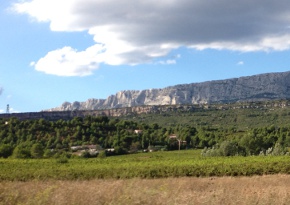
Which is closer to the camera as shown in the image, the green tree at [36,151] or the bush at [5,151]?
the bush at [5,151]

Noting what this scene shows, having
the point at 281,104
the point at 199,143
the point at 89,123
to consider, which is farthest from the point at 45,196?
the point at 281,104

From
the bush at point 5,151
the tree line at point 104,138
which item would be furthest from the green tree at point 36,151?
the bush at point 5,151

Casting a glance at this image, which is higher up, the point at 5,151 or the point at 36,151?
the point at 5,151

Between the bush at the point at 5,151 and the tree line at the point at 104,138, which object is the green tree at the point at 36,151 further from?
the bush at the point at 5,151

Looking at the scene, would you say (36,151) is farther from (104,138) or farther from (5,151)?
(104,138)

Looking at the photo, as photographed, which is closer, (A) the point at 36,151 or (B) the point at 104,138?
(A) the point at 36,151

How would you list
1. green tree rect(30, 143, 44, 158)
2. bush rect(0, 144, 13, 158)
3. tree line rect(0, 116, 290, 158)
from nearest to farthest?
bush rect(0, 144, 13, 158) → green tree rect(30, 143, 44, 158) → tree line rect(0, 116, 290, 158)

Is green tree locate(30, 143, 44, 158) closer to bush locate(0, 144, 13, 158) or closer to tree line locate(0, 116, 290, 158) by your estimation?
tree line locate(0, 116, 290, 158)

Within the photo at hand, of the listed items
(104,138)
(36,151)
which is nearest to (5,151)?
(36,151)

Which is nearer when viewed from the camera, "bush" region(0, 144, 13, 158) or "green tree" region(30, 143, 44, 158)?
"bush" region(0, 144, 13, 158)

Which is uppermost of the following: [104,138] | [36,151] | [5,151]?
[5,151]

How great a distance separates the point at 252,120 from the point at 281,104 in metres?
26.2

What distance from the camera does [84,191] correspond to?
641 cm

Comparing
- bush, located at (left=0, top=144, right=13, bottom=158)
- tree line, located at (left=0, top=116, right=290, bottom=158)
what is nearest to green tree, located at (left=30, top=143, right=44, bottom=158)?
tree line, located at (left=0, top=116, right=290, bottom=158)
